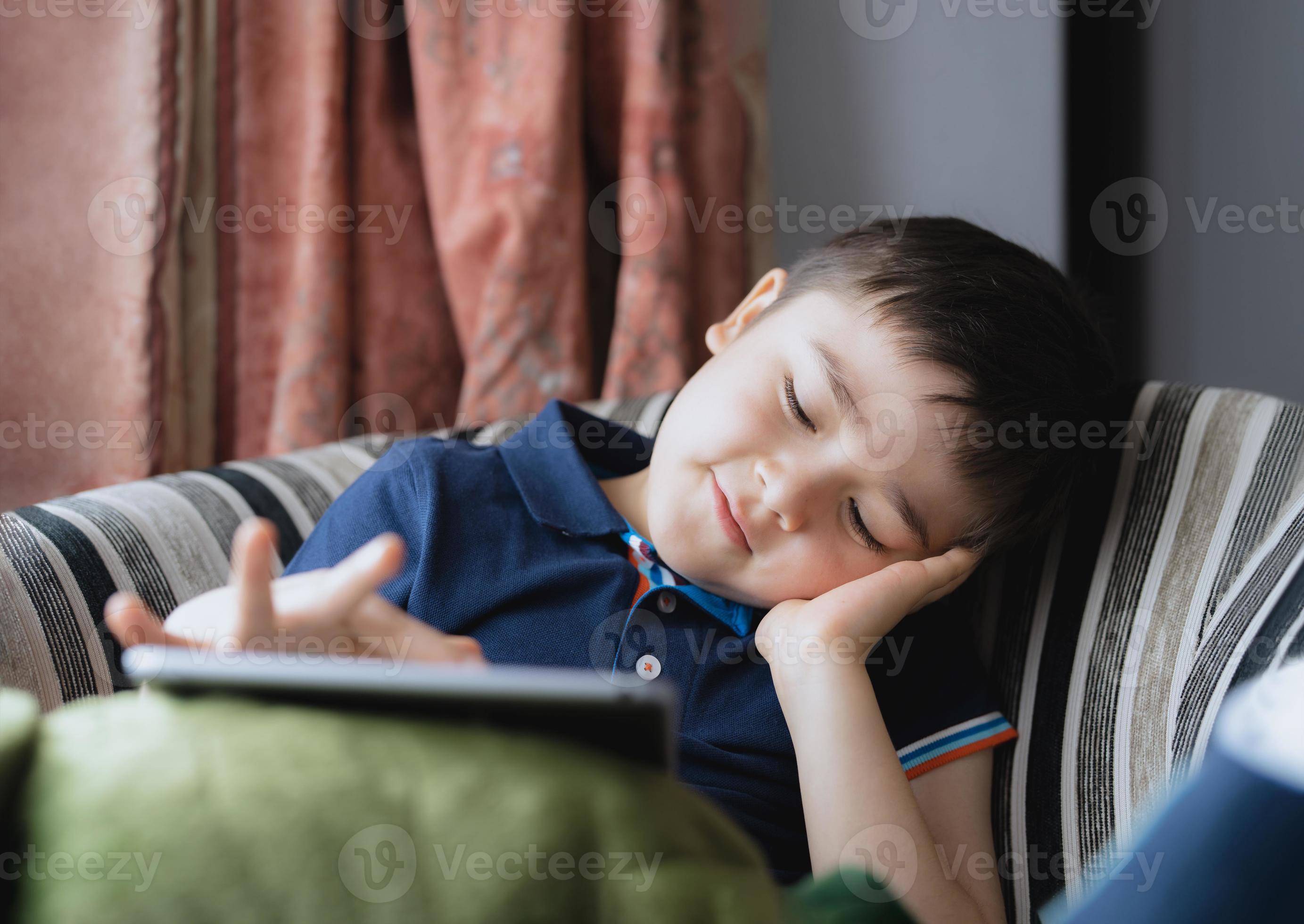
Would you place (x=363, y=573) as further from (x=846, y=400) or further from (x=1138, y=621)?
(x=1138, y=621)

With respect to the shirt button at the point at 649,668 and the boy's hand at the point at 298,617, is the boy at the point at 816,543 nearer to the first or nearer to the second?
the shirt button at the point at 649,668

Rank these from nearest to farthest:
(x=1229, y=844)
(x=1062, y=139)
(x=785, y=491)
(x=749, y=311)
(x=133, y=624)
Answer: (x=1229, y=844), (x=133, y=624), (x=785, y=491), (x=749, y=311), (x=1062, y=139)

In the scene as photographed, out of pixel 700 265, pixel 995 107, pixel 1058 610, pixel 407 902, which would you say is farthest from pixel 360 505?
pixel 995 107

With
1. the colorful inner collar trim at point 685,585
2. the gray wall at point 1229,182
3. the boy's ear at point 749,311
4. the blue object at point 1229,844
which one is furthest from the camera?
the gray wall at point 1229,182

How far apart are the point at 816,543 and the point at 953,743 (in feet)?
0.71

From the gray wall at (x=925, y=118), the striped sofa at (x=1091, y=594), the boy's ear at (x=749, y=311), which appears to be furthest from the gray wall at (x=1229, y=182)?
the boy's ear at (x=749, y=311)

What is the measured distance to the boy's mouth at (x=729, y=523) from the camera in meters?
0.79

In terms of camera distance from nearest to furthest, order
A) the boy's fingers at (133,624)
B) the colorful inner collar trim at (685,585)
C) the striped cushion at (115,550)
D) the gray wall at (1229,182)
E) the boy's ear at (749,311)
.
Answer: the boy's fingers at (133,624) → the striped cushion at (115,550) → the colorful inner collar trim at (685,585) → the boy's ear at (749,311) → the gray wall at (1229,182)

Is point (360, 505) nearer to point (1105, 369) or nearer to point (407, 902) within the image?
point (407, 902)

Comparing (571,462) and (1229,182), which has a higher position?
(1229,182)

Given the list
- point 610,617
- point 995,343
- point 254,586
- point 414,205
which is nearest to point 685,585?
point 610,617

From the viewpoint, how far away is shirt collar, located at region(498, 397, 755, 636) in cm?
85

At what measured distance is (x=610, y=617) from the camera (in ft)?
2.62

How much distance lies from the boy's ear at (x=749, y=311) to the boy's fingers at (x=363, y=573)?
0.54 meters
